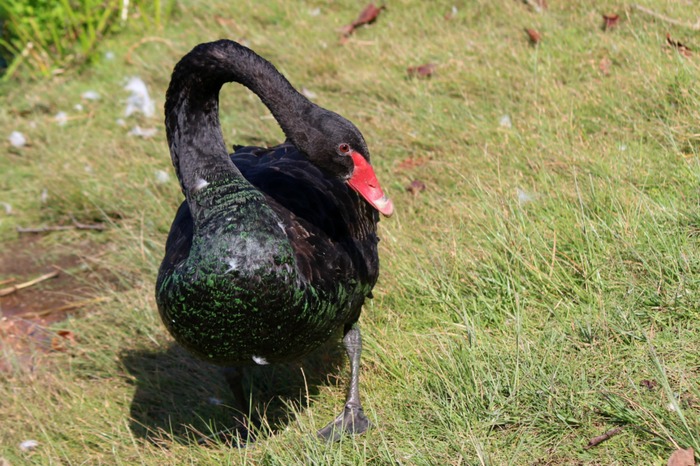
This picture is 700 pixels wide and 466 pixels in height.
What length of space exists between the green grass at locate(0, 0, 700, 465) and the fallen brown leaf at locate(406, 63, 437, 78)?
6 centimetres

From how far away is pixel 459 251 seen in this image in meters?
3.57

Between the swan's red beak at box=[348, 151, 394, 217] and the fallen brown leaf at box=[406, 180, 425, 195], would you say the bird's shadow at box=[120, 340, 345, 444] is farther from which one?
the fallen brown leaf at box=[406, 180, 425, 195]

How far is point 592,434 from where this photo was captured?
260cm

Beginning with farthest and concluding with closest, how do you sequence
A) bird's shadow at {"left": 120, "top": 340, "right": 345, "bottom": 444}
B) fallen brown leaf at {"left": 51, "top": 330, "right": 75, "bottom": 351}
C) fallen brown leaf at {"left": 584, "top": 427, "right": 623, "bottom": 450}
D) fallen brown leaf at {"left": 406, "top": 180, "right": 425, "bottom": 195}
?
fallen brown leaf at {"left": 406, "top": 180, "right": 425, "bottom": 195}
fallen brown leaf at {"left": 51, "top": 330, "right": 75, "bottom": 351}
bird's shadow at {"left": 120, "top": 340, "right": 345, "bottom": 444}
fallen brown leaf at {"left": 584, "top": 427, "right": 623, "bottom": 450}

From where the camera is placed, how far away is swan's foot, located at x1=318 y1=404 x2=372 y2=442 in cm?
298

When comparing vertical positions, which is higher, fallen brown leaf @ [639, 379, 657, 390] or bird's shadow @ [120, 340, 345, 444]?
fallen brown leaf @ [639, 379, 657, 390]

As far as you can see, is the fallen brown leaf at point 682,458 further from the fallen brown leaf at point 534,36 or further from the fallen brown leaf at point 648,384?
the fallen brown leaf at point 534,36

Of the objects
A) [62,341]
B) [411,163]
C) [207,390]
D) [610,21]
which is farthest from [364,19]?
[207,390]

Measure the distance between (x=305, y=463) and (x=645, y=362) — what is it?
117cm

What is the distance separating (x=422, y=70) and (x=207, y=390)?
9.32 ft

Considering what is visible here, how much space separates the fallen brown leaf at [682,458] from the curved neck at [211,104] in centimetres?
157

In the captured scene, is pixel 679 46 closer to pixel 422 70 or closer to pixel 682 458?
pixel 422 70

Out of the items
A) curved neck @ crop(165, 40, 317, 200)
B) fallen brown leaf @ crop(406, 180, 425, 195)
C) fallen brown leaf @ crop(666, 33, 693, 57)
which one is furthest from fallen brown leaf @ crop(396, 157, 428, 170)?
curved neck @ crop(165, 40, 317, 200)

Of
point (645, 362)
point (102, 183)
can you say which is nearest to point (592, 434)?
point (645, 362)
